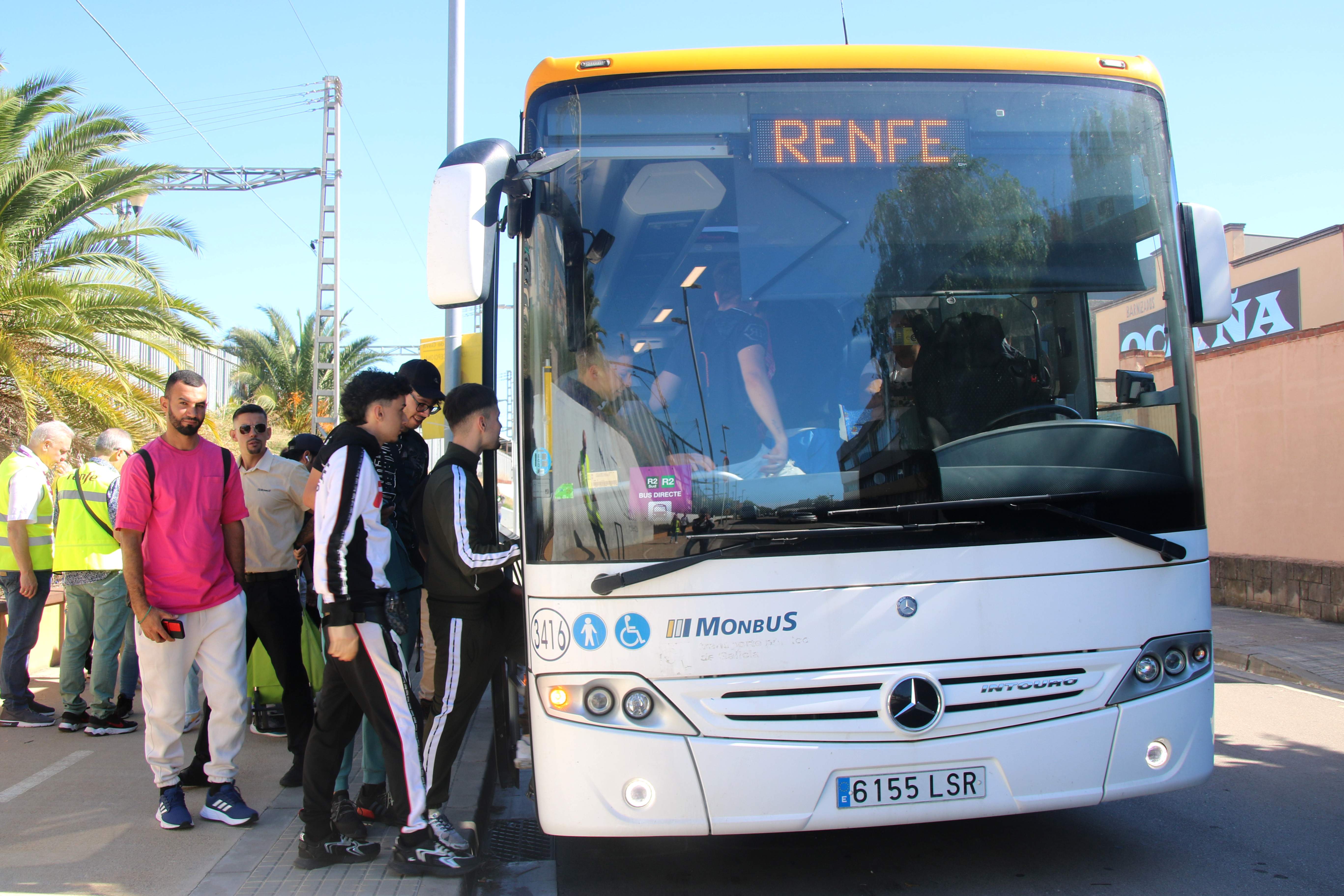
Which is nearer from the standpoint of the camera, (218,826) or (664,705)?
(664,705)

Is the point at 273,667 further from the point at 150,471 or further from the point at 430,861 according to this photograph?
the point at 430,861

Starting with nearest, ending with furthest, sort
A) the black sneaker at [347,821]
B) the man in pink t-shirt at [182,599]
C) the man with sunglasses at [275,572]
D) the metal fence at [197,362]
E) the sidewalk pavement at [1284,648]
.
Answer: the black sneaker at [347,821]
the man in pink t-shirt at [182,599]
the man with sunglasses at [275,572]
the sidewalk pavement at [1284,648]
the metal fence at [197,362]

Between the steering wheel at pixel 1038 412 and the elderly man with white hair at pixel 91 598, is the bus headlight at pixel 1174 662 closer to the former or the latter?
the steering wheel at pixel 1038 412

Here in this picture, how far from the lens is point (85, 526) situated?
6.41 meters

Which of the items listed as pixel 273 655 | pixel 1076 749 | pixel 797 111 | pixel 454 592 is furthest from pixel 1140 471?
pixel 273 655

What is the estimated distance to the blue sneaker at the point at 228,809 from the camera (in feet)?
15.0

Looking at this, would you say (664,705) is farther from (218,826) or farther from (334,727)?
(218,826)

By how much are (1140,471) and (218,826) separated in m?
4.10

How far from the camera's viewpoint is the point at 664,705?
3.51 m

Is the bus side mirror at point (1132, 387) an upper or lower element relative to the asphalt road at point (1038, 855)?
upper

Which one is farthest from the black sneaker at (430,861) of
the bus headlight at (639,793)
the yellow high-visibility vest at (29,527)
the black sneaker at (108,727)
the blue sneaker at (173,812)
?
the yellow high-visibility vest at (29,527)

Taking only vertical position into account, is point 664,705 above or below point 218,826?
above

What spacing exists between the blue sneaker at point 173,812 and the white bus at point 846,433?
195 cm

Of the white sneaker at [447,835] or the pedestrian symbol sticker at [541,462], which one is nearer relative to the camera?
the pedestrian symbol sticker at [541,462]
